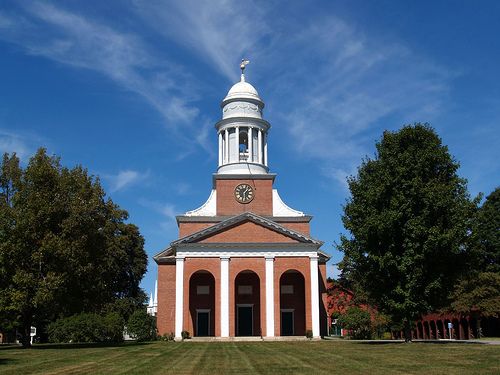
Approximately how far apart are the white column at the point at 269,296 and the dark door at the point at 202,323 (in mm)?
7713

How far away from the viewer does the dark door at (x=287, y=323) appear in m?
53.4

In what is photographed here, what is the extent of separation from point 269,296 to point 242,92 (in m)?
21.8

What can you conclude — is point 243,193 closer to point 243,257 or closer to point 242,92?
point 243,257

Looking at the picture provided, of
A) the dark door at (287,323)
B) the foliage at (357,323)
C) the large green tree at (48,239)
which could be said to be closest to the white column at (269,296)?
the dark door at (287,323)

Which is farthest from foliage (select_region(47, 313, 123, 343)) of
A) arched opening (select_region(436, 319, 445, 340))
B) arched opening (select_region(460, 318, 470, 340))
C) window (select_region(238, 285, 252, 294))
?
arched opening (select_region(436, 319, 445, 340))

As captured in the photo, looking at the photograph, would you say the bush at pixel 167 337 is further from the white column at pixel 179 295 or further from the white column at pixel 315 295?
the white column at pixel 315 295

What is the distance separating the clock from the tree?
22.2m

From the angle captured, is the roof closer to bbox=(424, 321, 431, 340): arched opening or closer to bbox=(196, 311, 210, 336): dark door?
bbox=(196, 311, 210, 336): dark door

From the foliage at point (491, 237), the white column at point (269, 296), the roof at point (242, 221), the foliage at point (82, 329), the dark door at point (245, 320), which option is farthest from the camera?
the dark door at point (245, 320)

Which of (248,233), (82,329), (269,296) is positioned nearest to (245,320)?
(269,296)

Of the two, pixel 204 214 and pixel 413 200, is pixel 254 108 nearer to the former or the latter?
pixel 204 214

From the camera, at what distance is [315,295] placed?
4875 centimetres

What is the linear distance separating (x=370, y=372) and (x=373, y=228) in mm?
16888

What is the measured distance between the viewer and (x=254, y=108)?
59000 mm
